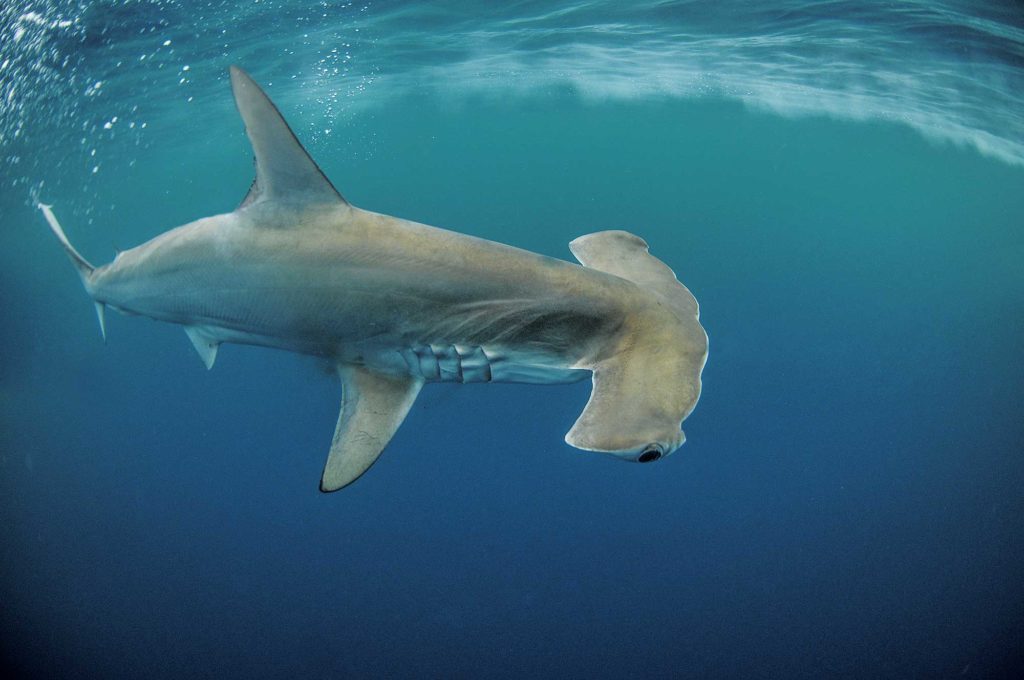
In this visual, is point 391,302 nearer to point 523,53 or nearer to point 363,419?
point 363,419

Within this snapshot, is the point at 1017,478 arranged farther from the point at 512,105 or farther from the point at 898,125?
the point at 512,105

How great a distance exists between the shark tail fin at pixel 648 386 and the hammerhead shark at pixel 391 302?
1 centimetres

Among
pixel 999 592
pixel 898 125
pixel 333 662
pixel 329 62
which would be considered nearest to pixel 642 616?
pixel 333 662

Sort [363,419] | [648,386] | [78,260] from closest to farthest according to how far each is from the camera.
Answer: [648,386], [363,419], [78,260]

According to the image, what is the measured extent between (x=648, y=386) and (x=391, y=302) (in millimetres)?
1472

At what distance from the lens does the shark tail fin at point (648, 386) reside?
241 cm

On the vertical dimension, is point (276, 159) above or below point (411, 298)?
above

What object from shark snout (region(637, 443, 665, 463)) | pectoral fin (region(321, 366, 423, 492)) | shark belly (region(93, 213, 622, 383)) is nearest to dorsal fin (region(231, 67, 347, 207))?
shark belly (region(93, 213, 622, 383))

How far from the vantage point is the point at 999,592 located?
10.8 metres

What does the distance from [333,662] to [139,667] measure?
3.20m

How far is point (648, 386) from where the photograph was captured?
2.62m

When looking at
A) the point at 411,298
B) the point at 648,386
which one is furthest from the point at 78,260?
the point at 648,386

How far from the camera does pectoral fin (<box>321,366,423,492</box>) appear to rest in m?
3.11

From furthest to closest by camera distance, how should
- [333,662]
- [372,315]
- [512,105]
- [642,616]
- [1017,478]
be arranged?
1. [512,105]
2. [1017,478]
3. [642,616]
4. [333,662]
5. [372,315]
